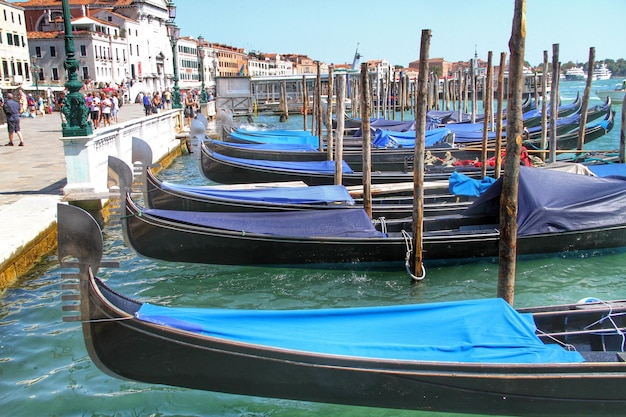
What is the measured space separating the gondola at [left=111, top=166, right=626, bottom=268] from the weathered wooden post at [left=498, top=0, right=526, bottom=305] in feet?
5.86

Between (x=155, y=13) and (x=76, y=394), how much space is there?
191 ft

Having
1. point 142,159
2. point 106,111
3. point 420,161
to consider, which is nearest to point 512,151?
point 420,161

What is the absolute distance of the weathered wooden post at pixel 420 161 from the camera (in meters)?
5.45

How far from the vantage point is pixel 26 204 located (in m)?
7.04

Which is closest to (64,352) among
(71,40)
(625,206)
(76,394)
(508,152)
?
(76,394)

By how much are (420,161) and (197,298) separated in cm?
257

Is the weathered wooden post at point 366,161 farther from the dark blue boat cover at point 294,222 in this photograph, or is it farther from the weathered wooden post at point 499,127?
the weathered wooden post at point 499,127

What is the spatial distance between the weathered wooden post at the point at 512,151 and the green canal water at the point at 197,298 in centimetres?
119

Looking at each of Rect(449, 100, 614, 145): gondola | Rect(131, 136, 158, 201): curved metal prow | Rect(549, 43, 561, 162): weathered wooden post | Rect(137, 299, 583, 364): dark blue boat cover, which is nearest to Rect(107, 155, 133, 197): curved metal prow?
Result: Rect(131, 136, 158, 201): curved metal prow

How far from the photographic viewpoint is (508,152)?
386 centimetres

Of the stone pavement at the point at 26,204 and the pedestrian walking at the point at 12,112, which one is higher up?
the pedestrian walking at the point at 12,112

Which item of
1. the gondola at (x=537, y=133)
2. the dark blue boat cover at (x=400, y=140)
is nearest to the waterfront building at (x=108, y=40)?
the gondola at (x=537, y=133)

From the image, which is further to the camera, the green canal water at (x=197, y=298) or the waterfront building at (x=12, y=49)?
the waterfront building at (x=12, y=49)

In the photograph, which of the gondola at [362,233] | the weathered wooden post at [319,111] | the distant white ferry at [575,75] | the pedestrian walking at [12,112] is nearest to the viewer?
the gondola at [362,233]
